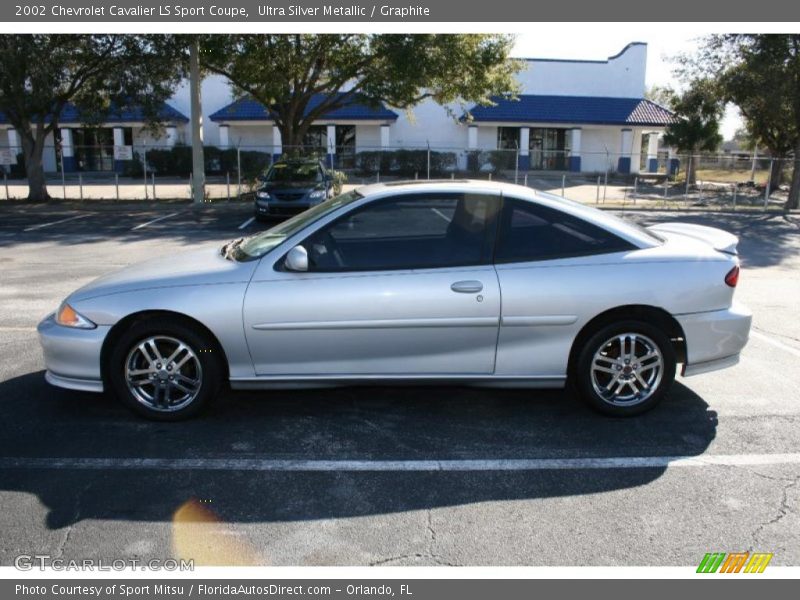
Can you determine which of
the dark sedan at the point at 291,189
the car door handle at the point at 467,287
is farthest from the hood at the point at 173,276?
the dark sedan at the point at 291,189

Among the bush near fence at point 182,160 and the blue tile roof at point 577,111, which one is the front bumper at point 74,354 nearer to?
the bush near fence at point 182,160

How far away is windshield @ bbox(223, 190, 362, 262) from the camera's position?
4.91 meters

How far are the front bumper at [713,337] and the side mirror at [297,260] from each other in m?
2.54

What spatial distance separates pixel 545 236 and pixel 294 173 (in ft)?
46.3

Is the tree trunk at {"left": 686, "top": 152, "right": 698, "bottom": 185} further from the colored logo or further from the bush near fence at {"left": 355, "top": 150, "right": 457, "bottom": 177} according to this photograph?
the colored logo

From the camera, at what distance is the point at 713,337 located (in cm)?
488

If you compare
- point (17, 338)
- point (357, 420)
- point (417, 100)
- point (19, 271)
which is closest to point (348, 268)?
point (357, 420)

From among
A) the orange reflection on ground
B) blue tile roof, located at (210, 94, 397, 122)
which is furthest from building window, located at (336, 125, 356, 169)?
the orange reflection on ground

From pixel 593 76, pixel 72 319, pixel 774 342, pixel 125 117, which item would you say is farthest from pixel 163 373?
pixel 593 76

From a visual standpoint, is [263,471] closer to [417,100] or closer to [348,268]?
[348,268]

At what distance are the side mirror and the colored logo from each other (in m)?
2.83

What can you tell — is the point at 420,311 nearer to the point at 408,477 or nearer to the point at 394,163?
the point at 408,477

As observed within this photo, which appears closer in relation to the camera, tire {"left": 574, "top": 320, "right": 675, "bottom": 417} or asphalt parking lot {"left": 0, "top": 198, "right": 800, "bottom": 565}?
asphalt parking lot {"left": 0, "top": 198, "right": 800, "bottom": 565}

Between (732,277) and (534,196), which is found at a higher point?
(534,196)
